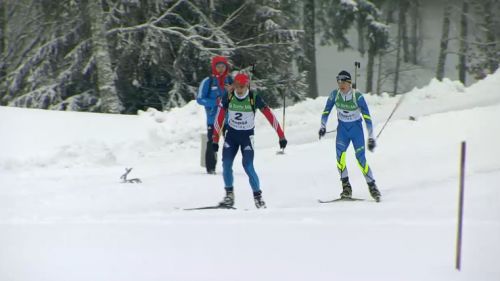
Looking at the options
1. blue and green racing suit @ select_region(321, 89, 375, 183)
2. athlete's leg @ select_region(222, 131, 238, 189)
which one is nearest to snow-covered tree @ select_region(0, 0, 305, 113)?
blue and green racing suit @ select_region(321, 89, 375, 183)

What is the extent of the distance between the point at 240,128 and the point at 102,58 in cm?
1127

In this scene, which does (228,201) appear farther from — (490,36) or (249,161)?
(490,36)

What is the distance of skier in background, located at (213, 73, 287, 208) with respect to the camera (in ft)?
29.8

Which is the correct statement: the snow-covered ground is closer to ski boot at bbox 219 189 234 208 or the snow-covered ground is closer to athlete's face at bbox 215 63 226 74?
ski boot at bbox 219 189 234 208

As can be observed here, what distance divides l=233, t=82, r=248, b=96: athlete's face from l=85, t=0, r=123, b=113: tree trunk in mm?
11266

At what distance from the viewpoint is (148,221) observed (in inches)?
314

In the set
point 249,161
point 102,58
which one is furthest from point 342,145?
point 102,58

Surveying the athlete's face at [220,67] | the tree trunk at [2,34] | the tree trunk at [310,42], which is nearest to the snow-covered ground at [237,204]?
the athlete's face at [220,67]

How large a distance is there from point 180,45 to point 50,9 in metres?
4.85

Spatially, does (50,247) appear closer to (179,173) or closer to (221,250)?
(221,250)

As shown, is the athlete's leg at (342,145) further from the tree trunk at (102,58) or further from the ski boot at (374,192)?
the tree trunk at (102,58)

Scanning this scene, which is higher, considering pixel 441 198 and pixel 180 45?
pixel 180 45

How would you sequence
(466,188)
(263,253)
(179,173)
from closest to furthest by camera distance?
(263,253) < (466,188) < (179,173)

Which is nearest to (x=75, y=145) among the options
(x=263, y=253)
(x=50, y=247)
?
(x=50, y=247)
